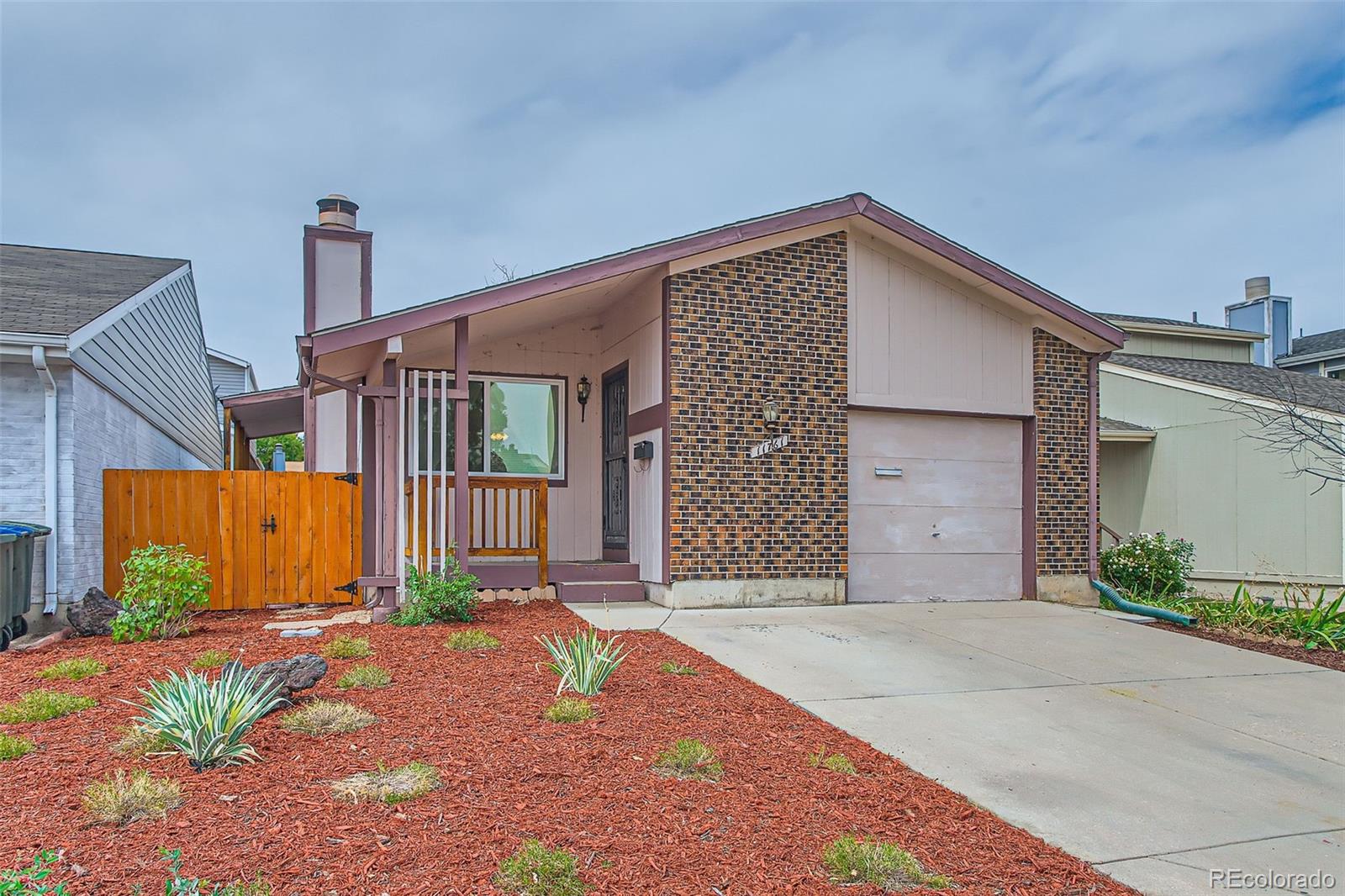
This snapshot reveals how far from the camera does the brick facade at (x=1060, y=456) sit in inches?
386

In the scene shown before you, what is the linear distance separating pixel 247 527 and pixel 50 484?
6.80 feet

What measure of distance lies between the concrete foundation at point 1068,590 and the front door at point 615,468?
186 inches

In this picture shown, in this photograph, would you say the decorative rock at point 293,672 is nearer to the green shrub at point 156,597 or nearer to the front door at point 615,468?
the green shrub at point 156,597

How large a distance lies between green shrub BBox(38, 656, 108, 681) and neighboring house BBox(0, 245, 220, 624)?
2361mm

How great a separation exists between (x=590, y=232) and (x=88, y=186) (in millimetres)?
13148

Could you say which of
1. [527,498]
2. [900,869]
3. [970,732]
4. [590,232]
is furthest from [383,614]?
[590,232]

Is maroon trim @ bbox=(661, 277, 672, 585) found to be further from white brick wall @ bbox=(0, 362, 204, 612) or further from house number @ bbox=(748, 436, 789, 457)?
white brick wall @ bbox=(0, 362, 204, 612)

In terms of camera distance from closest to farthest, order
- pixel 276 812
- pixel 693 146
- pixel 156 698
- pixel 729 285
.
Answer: pixel 276 812 < pixel 156 698 < pixel 729 285 < pixel 693 146

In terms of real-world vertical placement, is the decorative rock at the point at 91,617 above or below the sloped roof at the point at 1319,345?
below

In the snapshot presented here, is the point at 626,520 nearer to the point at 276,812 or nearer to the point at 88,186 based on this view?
the point at 276,812

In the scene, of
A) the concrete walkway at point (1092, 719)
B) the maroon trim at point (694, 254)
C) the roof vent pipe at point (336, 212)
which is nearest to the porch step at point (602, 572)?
the concrete walkway at point (1092, 719)

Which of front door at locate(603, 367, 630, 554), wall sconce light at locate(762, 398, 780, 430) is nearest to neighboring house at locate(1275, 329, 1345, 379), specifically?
wall sconce light at locate(762, 398, 780, 430)

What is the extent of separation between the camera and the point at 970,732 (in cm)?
481

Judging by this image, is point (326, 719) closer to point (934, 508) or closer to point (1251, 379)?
point (934, 508)
